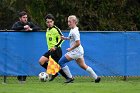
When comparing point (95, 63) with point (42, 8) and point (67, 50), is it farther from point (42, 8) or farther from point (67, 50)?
point (42, 8)

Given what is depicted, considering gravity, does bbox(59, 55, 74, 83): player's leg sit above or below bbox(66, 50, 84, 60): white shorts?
below

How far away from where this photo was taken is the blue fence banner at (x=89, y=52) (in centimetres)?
1555

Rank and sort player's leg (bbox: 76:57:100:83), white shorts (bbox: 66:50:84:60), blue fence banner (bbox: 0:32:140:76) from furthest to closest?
blue fence banner (bbox: 0:32:140:76)
player's leg (bbox: 76:57:100:83)
white shorts (bbox: 66:50:84:60)

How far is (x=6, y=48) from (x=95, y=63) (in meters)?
2.52

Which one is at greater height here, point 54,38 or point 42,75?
point 54,38

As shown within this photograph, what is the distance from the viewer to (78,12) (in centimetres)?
2548

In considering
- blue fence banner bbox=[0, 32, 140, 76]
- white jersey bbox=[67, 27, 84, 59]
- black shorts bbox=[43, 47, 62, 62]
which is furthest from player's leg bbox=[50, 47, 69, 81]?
blue fence banner bbox=[0, 32, 140, 76]

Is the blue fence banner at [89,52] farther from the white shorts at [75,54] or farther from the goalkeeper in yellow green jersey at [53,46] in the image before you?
the white shorts at [75,54]

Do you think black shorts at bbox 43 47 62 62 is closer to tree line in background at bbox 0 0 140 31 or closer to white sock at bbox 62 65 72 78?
white sock at bbox 62 65 72 78

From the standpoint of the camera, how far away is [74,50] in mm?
14602

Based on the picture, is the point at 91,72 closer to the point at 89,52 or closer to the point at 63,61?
the point at 63,61

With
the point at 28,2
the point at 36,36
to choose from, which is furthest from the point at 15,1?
the point at 36,36

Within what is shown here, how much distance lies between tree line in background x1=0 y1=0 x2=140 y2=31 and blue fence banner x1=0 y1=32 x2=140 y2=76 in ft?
29.4

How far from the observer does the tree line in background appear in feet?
83.0
